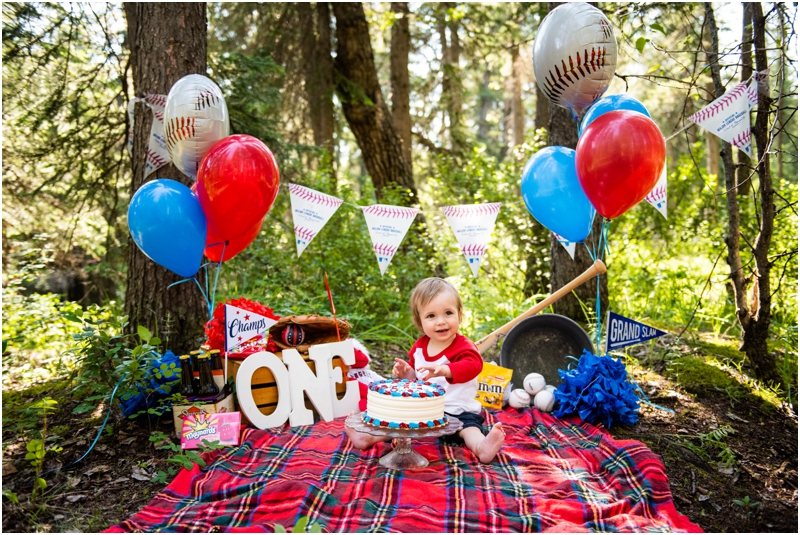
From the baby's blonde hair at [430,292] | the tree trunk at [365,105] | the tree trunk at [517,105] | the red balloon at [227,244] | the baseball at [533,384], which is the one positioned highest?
the tree trunk at [517,105]

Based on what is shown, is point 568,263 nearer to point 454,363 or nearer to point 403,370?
point 454,363

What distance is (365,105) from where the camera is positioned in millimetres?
7328

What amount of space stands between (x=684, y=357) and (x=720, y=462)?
176cm

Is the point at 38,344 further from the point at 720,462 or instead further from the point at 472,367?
the point at 720,462

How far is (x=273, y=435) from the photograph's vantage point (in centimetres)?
327

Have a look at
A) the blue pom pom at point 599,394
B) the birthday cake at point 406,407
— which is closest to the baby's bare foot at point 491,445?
the birthday cake at point 406,407

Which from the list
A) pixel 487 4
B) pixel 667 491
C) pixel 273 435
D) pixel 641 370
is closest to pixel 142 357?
pixel 273 435

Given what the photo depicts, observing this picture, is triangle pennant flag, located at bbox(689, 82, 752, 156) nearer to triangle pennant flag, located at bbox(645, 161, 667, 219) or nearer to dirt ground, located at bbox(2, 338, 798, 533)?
triangle pennant flag, located at bbox(645, 161, 667, 219)

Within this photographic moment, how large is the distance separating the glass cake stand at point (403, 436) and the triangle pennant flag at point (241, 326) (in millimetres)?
922

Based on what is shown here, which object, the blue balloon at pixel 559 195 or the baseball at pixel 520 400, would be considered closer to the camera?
the blue balloon at pixel 559 195

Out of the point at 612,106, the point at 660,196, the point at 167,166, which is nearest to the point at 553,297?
the point at 660,196

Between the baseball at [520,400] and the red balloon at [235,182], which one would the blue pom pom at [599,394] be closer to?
the baseball at [520,400]

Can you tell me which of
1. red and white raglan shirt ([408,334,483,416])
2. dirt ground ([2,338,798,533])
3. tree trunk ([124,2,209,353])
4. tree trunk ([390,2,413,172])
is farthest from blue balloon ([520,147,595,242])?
tree trunk ([390,2,413,172])

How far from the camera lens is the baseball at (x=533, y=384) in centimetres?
387
